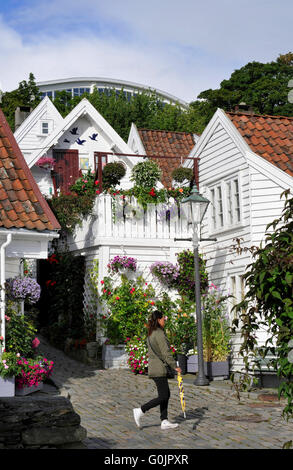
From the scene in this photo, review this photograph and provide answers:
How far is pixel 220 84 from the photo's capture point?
39.7 meters

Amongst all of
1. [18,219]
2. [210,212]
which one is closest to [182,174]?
[210,212]

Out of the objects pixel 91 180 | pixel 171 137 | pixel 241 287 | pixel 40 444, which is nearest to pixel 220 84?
pixel 171 137

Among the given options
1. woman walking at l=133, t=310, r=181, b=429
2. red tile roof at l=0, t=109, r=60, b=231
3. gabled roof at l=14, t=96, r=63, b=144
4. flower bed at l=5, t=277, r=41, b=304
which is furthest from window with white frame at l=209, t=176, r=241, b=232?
gabled roof at l=14, t=96, r=63, b=144

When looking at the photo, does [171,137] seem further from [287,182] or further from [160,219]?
[287,182]

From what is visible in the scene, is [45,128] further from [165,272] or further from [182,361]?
[182,361]

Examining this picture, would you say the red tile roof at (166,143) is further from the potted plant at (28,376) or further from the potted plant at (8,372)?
the potted plant at (8,372)

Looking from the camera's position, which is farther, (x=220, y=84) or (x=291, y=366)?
(x=220, y=84)

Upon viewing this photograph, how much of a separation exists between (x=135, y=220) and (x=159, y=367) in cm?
787

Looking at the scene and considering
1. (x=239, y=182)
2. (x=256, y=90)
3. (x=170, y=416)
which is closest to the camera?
(x=170, y=416)

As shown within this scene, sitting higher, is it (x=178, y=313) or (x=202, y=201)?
(x=202, y=201)

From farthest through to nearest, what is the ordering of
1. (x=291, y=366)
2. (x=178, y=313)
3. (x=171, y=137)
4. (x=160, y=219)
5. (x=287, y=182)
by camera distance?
(x=171, y=137), (x=160, y=219), (x=178, y=313), (x=287, y=182), (x=291, y=366)

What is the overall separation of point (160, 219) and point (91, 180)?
2229mm

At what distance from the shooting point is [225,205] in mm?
16500
